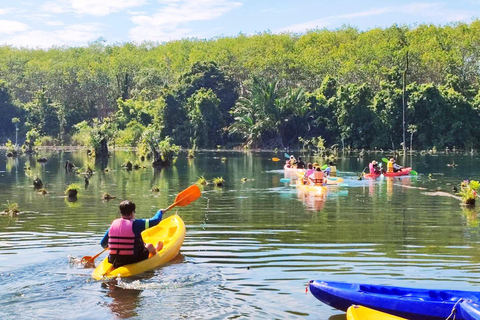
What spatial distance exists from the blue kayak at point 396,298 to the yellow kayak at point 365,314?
11.6 inches

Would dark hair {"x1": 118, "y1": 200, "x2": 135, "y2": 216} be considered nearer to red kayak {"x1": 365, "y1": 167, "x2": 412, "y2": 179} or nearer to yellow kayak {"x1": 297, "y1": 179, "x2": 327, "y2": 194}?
yellow kayak {"x1": 297, "y1": 179, "x2": 327, "y2": 194}

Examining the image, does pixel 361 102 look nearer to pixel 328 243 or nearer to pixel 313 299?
pixel 328 243

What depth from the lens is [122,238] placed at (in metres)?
12.7

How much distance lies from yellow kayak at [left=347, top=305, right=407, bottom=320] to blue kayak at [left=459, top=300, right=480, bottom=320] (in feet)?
2.59

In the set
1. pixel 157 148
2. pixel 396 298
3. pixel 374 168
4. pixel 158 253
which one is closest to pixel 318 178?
pixel 374 168

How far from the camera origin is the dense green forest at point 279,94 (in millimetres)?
74812

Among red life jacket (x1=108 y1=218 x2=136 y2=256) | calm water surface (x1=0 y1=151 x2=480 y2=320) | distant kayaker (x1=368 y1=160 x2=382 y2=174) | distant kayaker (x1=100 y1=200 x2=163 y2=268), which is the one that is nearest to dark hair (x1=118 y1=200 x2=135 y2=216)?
distant kayaker (x1=100 y1=200 x2=163 y2=268)

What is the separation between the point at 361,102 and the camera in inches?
3014

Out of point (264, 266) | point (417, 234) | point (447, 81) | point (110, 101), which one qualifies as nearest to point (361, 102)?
point (447, 81)

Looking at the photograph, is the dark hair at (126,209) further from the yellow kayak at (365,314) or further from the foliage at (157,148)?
the foliage at (157,148)

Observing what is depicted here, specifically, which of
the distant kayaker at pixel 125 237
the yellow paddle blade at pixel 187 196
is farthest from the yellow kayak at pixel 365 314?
the yellow paddle blade at pixel 187 196

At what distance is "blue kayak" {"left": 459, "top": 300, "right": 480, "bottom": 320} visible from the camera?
8.46 m

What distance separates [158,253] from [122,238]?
1231 mm

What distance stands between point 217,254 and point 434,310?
6.65m
